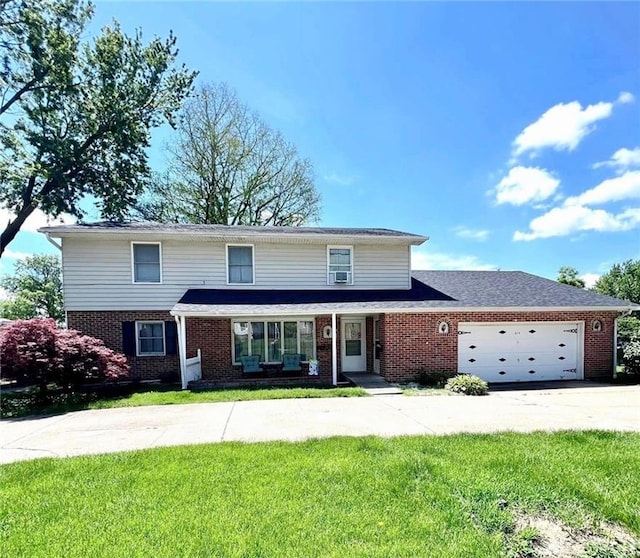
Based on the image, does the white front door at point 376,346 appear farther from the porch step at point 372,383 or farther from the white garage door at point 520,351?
the white garage door at point 520,351

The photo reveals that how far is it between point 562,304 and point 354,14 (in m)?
10.9

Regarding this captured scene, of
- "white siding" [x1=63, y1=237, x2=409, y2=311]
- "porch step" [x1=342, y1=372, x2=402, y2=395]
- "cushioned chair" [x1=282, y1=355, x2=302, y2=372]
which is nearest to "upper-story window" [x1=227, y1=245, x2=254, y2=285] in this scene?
"white siding" [x1=63, y1=237, x2=409, y2=311]

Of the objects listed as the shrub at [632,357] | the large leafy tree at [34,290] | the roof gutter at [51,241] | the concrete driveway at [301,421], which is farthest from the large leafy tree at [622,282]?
the large leafy tree at [34,290]

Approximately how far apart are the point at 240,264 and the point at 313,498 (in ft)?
33.1

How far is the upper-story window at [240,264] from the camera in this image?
42.2 feet

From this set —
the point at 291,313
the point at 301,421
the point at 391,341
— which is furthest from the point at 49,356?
the point at 391,341

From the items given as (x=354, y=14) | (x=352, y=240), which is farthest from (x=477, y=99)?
(x=352, y=240)

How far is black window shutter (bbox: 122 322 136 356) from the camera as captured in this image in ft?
39.1

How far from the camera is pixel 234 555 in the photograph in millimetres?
2828

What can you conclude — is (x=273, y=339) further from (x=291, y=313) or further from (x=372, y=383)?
(x=372, y=383)

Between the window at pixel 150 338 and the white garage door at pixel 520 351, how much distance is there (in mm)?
10130

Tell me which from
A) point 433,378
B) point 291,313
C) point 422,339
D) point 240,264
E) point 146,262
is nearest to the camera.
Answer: point 433,378

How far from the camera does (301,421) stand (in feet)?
22.7

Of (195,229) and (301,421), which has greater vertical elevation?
(195,229)
